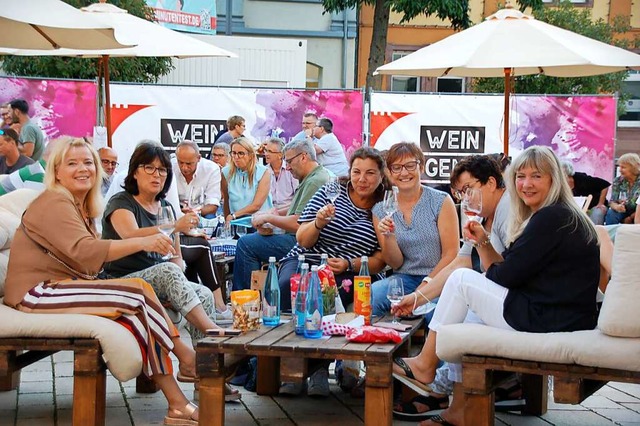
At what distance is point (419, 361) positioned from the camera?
557 cm

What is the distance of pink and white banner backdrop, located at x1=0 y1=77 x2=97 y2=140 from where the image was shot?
43.7 feet

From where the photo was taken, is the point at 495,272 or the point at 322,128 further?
the point at 322,128

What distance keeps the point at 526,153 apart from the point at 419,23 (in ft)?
75.2

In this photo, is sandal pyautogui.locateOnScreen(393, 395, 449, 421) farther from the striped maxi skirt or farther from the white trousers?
the striped maxi skirt

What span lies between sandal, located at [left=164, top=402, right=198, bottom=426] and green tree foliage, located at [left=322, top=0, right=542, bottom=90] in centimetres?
1721

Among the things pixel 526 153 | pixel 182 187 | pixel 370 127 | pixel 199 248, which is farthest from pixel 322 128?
pixel 526 153

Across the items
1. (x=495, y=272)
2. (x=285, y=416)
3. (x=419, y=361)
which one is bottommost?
(x=285, y=416)

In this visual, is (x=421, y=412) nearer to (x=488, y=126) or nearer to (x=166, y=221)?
(x=166, y=221)

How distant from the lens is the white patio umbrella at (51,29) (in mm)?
7734

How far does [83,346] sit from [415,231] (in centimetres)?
231

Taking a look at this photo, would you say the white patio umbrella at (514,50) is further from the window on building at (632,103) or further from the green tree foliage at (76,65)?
the window on building at (632,103)

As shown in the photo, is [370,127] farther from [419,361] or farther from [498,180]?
[419,361]

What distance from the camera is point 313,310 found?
17.4ft

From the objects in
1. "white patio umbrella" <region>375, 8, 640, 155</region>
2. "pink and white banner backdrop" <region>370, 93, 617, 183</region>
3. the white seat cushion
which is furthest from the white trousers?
"pink and white banner backdrop" <region>370, 93, 617, 183</region>
